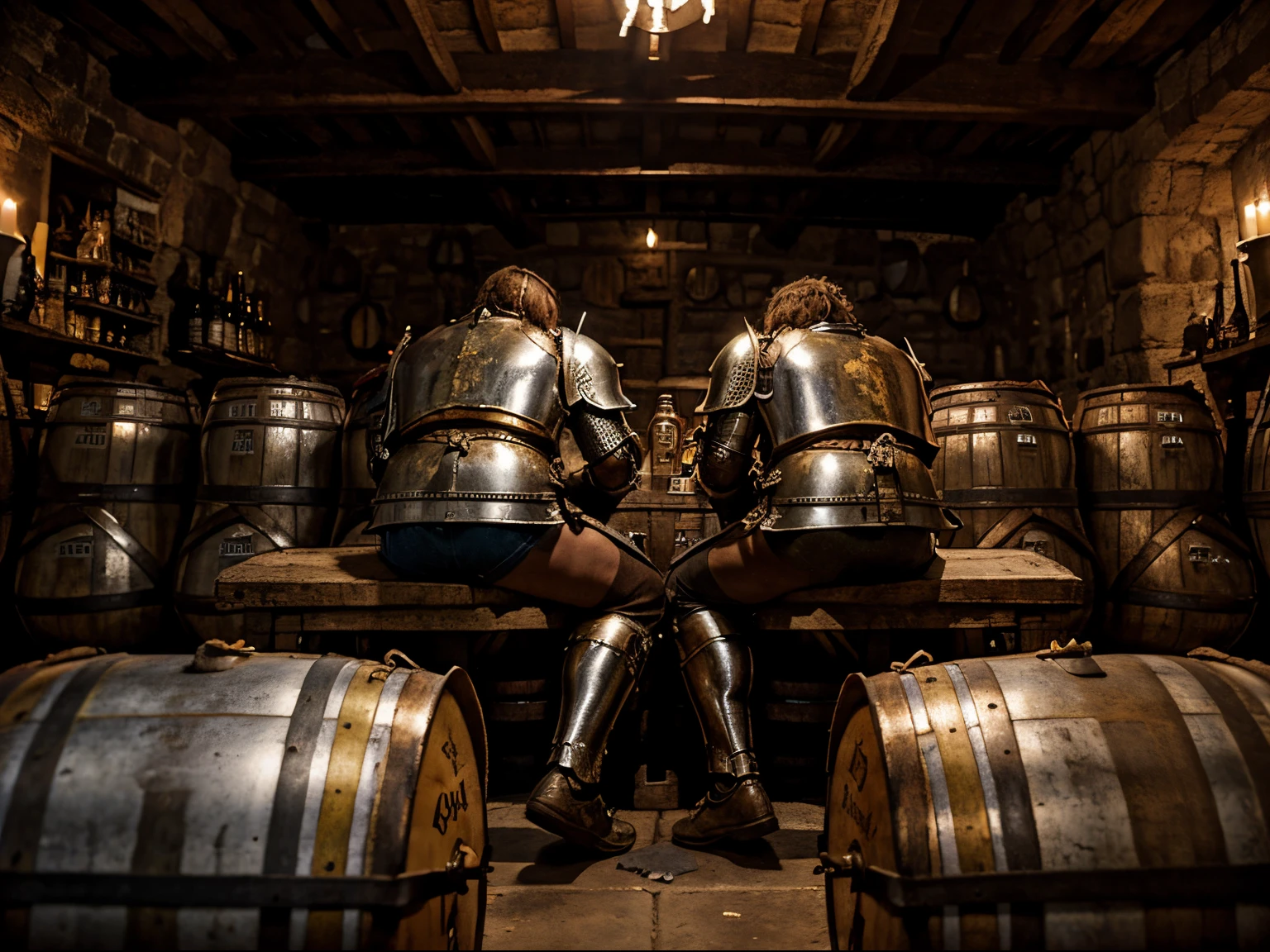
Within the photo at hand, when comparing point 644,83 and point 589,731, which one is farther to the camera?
point 644,83

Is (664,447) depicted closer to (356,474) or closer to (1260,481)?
(356,474)

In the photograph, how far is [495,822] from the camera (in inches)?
97.5

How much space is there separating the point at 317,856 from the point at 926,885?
3.20ft

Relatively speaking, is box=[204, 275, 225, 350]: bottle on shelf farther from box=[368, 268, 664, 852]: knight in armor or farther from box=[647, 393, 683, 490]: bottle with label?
box=[368, 268, 664, 852]: knight in armor

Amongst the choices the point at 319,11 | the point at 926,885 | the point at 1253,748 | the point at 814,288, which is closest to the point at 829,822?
the point at 926,885

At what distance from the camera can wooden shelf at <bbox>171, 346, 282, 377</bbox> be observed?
5.18 metres

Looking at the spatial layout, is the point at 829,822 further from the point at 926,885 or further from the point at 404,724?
the point at 404,724

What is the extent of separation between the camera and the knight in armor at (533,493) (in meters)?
2.28

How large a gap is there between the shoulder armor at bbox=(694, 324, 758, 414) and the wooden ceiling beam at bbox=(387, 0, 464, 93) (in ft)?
9.07

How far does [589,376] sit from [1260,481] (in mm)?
2864

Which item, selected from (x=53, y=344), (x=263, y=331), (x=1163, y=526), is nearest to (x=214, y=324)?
(x=263, y=331)

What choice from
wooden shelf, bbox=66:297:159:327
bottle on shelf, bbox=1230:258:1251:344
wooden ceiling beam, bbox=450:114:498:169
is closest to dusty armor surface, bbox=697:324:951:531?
bottle on shelf, bbox=1230:258:1251:344

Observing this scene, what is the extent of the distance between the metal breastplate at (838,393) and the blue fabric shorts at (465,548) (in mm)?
859

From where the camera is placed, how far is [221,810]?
3.95ft
